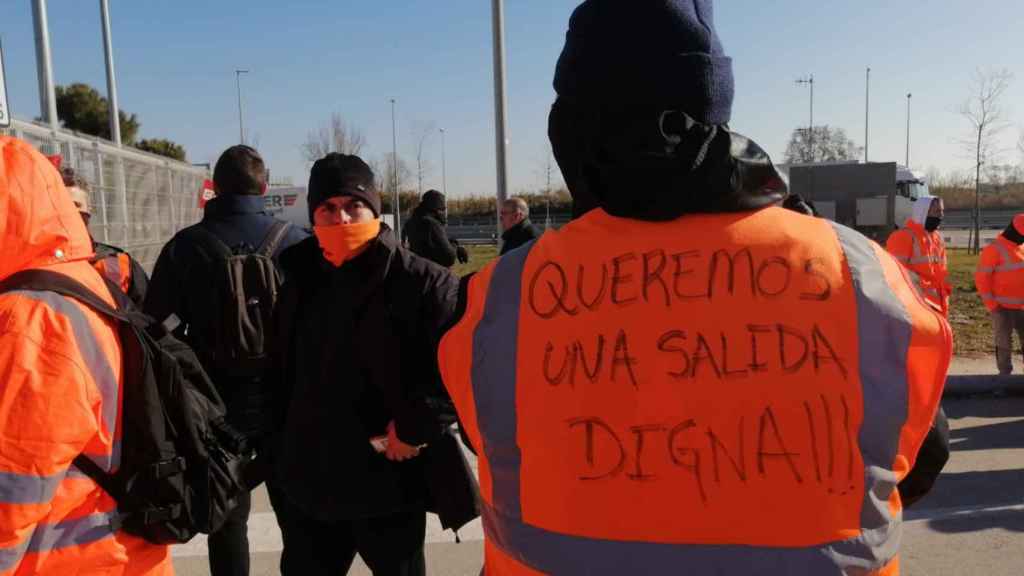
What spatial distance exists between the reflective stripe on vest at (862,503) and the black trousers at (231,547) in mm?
2457

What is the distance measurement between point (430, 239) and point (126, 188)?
4741mm

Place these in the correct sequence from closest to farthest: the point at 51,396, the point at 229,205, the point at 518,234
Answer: the point at 51,396, the point at 229,205, the point at 518,234

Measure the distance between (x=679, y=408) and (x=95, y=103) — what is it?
38.9 meters

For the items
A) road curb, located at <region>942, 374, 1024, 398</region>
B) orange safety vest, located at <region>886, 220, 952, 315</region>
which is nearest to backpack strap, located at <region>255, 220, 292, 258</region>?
orange safety vest, located at <region>886, 220, 952, 315</region>

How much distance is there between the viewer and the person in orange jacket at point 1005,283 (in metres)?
7.48

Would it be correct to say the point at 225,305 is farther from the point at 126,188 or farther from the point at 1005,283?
the point at 126,188

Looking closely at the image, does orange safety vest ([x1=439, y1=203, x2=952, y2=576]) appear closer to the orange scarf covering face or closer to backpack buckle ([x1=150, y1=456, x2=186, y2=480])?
backpack buckle ([x1=150, y1=456, x2=186, y2=480])

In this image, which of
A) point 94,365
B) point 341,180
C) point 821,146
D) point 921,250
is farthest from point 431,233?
A: point 821,146

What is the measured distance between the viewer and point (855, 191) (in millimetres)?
24625

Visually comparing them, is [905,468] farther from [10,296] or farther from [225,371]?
[225,371]

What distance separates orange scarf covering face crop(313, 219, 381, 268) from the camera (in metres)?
2.91

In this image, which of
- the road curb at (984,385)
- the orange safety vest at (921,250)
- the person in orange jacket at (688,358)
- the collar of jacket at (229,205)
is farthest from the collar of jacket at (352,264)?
the road curb at (984,385)

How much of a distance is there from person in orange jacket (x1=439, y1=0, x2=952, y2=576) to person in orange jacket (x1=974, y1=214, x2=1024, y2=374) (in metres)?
7.50

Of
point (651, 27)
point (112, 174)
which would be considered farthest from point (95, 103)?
point (651, 27)
